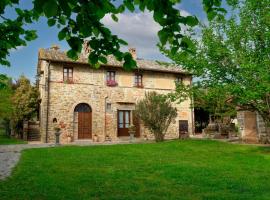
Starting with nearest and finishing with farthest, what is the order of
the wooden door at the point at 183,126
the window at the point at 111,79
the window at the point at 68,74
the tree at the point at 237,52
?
the tree at the point at 237,52 < the window at the point at 68,74 < the window at the point at 111,79 < the wooden door at the point at 183,126

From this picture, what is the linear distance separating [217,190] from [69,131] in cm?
1850

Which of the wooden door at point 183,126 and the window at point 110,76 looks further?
the wooden door at point 183,126

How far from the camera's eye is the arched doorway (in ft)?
81.1

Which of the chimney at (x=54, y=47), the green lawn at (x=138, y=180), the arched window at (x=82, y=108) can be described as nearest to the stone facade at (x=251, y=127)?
the green lawn at (x=138, y=180)

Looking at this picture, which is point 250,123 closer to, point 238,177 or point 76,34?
point 238,177

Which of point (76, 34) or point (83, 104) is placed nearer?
point (76, 34)

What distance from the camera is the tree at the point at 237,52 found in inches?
529

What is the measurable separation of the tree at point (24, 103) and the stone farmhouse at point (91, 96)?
667 millimetres

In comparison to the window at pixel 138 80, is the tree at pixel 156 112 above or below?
below

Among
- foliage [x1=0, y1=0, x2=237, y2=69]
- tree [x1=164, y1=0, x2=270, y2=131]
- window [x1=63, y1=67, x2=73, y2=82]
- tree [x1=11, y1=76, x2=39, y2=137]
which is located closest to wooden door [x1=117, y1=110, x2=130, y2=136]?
window [x1=63, y1=67, x2=73, y2=82]

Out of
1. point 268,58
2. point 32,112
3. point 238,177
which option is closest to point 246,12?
point 268,58

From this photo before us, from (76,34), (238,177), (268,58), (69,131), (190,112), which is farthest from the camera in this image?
(190,112)

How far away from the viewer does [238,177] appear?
825cm

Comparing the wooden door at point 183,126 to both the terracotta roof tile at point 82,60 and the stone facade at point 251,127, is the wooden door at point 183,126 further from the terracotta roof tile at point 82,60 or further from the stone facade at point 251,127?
the stone facade at point 251,127
